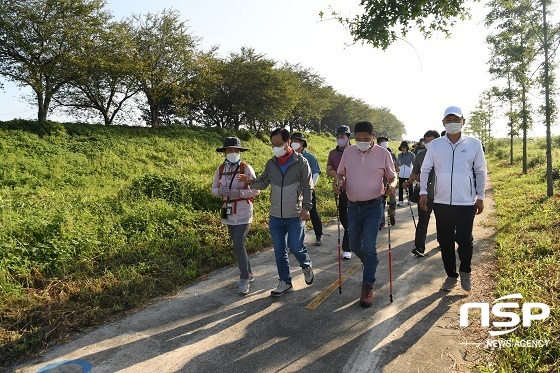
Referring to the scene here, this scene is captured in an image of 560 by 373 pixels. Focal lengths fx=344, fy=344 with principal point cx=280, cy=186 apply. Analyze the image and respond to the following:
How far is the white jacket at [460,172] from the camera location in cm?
424

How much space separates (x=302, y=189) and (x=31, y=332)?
11.5 ft

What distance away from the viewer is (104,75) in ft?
71.5

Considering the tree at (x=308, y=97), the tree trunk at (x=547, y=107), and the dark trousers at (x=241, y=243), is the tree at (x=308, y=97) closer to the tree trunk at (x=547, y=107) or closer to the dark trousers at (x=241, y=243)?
the tree trunk at (x=547, y=107)

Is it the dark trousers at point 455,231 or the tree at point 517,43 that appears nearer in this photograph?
the dark trousers at point 455,231

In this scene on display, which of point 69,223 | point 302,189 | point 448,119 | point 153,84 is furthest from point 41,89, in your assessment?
point 448,119

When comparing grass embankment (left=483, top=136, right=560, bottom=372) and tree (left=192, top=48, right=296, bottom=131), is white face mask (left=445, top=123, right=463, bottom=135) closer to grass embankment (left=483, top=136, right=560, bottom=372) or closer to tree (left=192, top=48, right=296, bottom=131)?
grass embankment (left=483, top=136, right=560, bottom=372)

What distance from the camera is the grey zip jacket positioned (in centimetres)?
458

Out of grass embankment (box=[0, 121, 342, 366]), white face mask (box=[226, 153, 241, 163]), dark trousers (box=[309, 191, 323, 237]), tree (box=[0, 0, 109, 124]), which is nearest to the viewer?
grass embankment (box=[0, 121, 342, 366])

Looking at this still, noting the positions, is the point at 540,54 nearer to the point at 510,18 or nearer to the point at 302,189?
the point at 510,18

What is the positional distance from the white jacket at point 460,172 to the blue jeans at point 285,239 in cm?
186

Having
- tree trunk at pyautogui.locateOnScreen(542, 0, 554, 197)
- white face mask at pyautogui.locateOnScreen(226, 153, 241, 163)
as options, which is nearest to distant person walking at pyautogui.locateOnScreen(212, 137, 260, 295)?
white face mask at pyautogui.locateOnScreen(226, 153, 241, 163)

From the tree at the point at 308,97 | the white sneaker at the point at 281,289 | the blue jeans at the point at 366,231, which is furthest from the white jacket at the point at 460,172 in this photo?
the tree at the point at 308,97

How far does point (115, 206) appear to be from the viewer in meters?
8.12

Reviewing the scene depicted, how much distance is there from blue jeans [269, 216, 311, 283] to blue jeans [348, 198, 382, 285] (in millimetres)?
688
